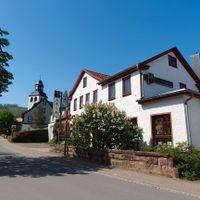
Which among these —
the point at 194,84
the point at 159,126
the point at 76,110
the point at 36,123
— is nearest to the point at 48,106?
the point at 36,123

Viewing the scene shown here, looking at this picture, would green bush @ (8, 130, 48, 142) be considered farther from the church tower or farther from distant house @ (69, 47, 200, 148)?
the church tower

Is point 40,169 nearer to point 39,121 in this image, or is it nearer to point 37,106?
point 39,121

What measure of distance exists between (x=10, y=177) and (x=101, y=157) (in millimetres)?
6312

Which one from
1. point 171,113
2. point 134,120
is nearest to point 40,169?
point 134,120

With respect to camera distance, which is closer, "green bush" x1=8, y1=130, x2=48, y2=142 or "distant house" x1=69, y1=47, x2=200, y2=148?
"distant house" x1=69, y1=47, x2=200, y2=148

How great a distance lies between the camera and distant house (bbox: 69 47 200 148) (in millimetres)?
13906

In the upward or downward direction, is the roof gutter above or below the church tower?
below

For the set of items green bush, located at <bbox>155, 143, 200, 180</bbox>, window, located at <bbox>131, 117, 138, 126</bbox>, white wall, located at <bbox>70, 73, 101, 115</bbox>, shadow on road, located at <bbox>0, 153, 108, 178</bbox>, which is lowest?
shadow on road, located at <bbox>0, 153, 108, 178</bbox>

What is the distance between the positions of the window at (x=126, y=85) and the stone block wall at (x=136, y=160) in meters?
6.11

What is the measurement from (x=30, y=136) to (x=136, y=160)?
3121 centimetres

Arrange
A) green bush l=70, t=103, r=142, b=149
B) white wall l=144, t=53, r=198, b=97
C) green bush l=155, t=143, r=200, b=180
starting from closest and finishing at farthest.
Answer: green bush l=155, t=143, r=200, b=180
green bush l=70, t=103, r=142, b=149
white wall l=144, t=53, r=198, b=97

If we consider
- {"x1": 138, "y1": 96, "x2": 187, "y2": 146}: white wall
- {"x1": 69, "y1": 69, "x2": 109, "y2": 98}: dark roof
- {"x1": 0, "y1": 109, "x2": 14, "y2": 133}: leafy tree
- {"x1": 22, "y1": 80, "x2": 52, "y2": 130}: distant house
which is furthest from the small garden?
{"x1": 0, "y1": 109, "x2": 14, "y2": 133}: leafy tree

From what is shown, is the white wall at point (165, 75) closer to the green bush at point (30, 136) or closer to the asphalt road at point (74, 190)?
the asphalt road at point (74, 190)

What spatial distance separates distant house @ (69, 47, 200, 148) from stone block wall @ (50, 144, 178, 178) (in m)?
3.49
